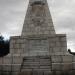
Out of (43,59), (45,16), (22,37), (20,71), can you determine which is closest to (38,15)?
(45,16)

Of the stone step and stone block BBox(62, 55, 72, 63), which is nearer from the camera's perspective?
the stone step

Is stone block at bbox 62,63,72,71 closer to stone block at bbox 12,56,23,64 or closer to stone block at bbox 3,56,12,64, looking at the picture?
stone block at bbox 12,56,23,64

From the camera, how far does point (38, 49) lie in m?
12.6

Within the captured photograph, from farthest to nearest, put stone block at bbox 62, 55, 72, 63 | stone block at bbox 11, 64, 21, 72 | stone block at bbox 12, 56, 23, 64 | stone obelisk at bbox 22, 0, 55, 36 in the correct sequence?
1. stone obelisk at bbox 22, 0, 55, 36
2. stone block at bbox 12, 56, 23, 64
3. stone block at bbox 62, 55, 72, 63
4. stone block at bbox 11, 64, 21, 72

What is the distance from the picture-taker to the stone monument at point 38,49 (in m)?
11.5

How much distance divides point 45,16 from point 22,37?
1902mm

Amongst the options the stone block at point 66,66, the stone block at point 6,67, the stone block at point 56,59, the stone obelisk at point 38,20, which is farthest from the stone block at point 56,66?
the stone obelisk at point 38,20

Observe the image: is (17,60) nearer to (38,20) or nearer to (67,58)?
(67,58)

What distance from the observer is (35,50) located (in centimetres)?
1260

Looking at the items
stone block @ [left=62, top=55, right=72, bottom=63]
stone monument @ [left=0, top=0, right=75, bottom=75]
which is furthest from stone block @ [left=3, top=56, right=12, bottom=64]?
stone block @ [left=62, top=55, right=72, bottom=63]

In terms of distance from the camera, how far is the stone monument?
1148 centimetres

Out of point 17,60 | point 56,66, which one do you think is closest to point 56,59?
point 56,66

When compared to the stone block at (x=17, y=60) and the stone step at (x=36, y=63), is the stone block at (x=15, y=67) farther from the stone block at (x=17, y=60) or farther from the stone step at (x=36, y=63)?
the stone block at (x=17, y=60)

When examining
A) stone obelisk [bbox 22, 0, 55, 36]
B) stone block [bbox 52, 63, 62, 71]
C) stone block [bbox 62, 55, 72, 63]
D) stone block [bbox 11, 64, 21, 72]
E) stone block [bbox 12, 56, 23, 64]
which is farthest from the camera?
stone obelisk [bbox 22, 0, 55, 36]
